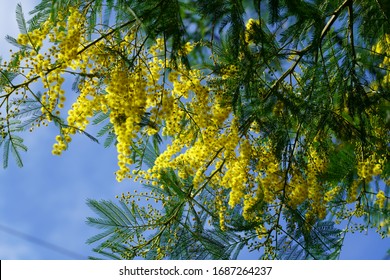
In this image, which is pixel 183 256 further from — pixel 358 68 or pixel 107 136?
pixel 358 68

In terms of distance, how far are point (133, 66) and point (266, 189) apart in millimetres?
1476

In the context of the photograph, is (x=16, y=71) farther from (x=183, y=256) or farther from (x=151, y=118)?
(x=183, y=256)

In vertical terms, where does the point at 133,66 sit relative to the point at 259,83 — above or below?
below

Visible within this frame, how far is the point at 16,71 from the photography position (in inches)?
122

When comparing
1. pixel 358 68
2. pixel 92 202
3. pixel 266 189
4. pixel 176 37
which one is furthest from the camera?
pixel 358 68

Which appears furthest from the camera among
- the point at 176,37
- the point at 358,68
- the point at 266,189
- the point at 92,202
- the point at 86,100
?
the point at 358,68

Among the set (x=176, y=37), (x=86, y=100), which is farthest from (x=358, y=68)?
(x=86, y=100)

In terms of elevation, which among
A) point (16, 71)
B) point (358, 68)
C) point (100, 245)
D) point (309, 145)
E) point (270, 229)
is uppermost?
point (358, 68)

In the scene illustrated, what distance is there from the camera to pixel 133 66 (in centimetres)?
303

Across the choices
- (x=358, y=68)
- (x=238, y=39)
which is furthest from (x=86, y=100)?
(x=358, y=68)

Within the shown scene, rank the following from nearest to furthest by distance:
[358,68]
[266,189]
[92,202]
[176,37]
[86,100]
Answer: [176,37], [86,100], [266,189], [92,202], [358,68]

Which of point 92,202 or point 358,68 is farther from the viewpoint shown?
point 358,68

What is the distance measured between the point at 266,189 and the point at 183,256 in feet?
2.94

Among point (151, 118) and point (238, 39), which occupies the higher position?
point (238, 39)
